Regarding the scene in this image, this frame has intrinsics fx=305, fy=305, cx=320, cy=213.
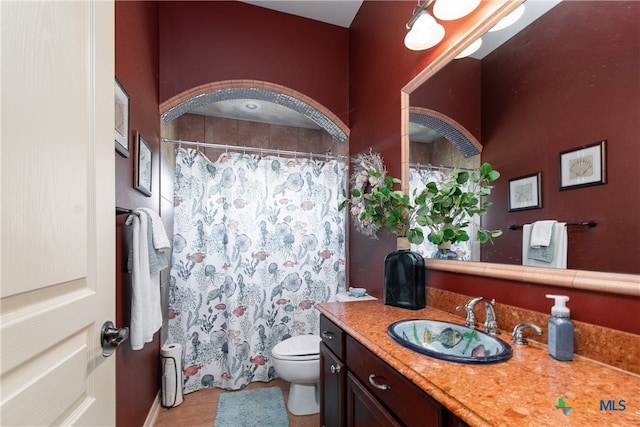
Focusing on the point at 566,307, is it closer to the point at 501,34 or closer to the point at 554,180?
the point at 554,180

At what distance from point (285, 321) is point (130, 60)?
2.05 meters

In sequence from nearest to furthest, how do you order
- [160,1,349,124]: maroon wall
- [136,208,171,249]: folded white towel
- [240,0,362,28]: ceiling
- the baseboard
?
[136,208,171,249]: folded white towel, the baseboard, [160,1,349,124]: maroon wall, [240,0,362,28]: ceiling

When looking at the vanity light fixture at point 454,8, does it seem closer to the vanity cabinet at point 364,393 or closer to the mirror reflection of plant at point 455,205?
the mirror reflection of plant at point 455,205

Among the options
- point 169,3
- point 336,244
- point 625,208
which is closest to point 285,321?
point 336,244

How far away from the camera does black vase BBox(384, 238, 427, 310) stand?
4.83ft

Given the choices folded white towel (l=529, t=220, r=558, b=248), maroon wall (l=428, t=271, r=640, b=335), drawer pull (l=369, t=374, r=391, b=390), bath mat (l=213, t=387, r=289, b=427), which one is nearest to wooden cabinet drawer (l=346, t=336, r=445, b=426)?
drawer pull (l=369, t=374, r=391, b=390)

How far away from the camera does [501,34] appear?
1.17 meters

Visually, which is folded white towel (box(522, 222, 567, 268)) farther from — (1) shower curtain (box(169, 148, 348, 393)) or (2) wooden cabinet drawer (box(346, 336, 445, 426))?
(1) shower curtain (box(169, 148, 348, 393))

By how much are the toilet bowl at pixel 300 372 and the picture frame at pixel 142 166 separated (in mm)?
1330

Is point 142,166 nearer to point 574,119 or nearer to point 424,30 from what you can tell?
point 424,30

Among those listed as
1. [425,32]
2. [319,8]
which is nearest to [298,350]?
[425,32]

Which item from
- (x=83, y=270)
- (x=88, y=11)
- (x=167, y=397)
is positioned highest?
(x=88, y=11)

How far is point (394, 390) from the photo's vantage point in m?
0.91

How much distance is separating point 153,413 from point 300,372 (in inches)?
39.0
